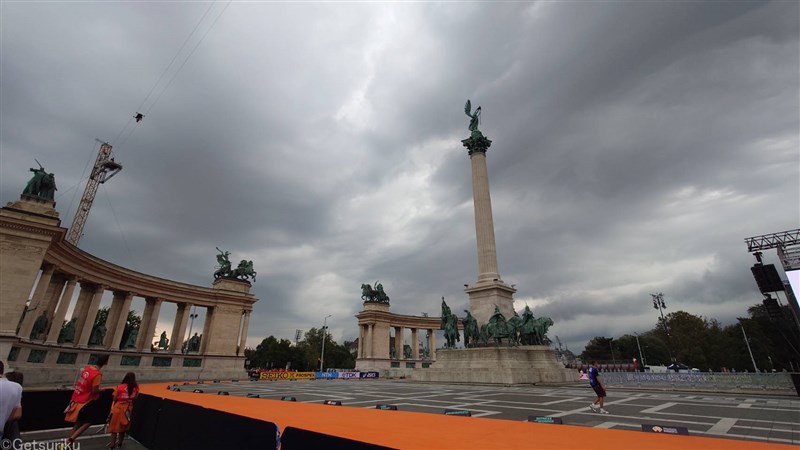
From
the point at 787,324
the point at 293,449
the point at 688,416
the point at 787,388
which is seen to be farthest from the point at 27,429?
the point at 787,324

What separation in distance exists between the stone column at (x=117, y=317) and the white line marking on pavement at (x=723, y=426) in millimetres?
46893

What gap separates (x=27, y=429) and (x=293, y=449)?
10217 mm

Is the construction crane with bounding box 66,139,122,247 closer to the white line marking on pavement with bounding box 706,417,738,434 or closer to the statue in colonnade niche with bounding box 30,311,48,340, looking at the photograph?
the statue in colonnade niche with bounding box 30,311,48,340

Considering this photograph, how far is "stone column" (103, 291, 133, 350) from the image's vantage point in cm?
3662

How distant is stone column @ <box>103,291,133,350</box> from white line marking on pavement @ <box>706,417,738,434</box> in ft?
154

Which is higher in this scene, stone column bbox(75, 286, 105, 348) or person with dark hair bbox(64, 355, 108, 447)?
stone column bbox(75, 286, 105, 348)

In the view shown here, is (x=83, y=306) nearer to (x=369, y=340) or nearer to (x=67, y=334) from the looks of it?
(x=67, y=334)

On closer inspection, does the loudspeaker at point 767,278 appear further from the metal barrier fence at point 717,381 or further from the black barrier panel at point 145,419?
the black barrier panel at point 145,419

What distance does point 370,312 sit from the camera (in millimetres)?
64750

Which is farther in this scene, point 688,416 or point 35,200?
point 35,200

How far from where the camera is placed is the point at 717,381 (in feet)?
84.0

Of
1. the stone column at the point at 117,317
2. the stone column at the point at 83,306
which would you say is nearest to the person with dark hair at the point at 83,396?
the stone column at the point at 83,306

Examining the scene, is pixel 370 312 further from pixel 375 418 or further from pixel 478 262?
pixel 375 418

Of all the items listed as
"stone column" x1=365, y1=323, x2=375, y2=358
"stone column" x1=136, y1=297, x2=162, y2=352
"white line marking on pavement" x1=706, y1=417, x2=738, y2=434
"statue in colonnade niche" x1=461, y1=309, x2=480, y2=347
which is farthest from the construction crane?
"white line marking on pavement" x1=706, y1=417, x2=738, y2=434
